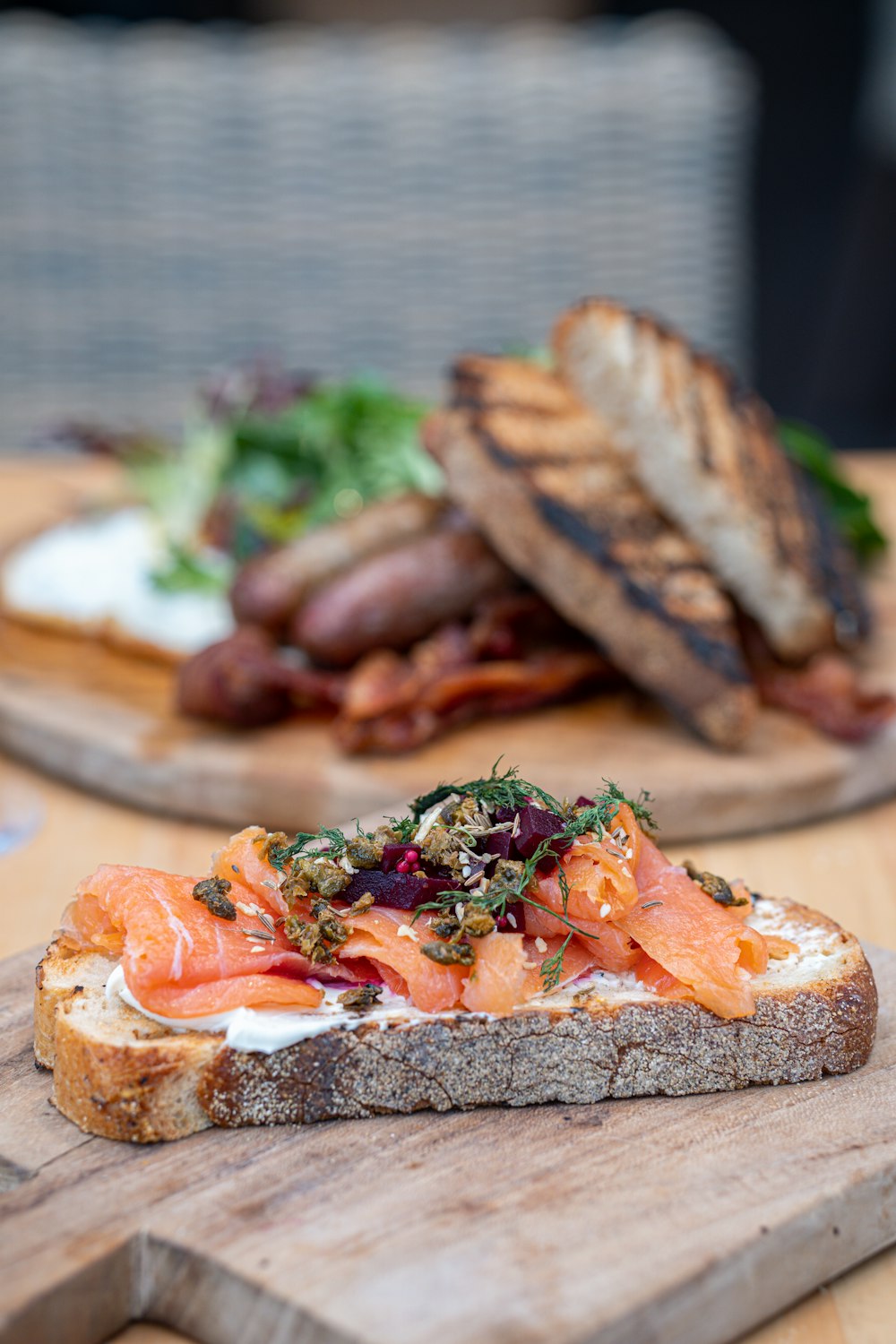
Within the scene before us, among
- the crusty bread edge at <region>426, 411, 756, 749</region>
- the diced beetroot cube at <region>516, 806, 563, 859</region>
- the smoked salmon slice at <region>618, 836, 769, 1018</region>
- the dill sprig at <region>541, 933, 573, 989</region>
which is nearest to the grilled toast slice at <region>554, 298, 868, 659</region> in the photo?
the crusty bread edge at <region>426, 411, 756, 749</region>

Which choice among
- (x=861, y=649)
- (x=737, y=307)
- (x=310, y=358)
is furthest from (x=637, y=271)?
(x=861, y=649)

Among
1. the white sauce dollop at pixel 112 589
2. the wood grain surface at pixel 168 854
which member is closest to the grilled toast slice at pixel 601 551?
the wood grain surface at pixel 168 854

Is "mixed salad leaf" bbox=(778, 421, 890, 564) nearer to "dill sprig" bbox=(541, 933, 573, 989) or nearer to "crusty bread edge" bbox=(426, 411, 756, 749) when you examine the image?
"crusty bread edge" bbox=(426, 411, 756, 749)

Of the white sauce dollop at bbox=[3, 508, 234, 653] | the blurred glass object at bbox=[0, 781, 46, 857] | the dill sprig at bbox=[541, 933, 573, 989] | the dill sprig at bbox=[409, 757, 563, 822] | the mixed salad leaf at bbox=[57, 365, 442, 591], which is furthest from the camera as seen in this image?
the mixed salad leaf at bbox=[57, 365, 442, 591]

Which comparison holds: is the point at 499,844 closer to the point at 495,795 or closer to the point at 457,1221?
the point at 495,795

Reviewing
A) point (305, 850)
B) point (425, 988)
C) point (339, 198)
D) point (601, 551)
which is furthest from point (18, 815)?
point (339, 198)

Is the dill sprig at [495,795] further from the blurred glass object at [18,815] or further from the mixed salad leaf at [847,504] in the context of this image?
the mixed salad leaf at [847,504]
